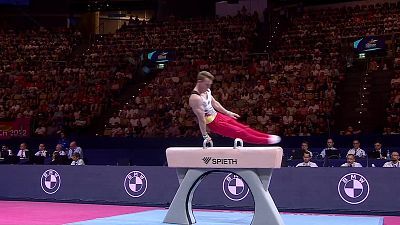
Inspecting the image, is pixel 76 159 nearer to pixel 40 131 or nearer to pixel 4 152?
pixel 4 152

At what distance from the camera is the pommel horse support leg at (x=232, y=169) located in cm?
823

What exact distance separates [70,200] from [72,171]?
2.21 feet

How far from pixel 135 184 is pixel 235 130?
5.13 m

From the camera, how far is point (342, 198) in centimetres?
1097

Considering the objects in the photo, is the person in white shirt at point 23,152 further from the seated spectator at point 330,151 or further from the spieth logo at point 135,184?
the seated spectator at point 330,151

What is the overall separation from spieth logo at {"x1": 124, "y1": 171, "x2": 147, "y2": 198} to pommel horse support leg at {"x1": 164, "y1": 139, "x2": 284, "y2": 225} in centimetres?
361

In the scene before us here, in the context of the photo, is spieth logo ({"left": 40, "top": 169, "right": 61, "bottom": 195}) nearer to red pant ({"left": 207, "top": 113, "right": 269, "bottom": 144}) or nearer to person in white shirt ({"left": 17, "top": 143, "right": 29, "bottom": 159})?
person in white shirt ({"left": 17, "top": 143, "right": 29, "bottom": 159})

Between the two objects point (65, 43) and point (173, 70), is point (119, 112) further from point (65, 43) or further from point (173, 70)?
point (65, 43)

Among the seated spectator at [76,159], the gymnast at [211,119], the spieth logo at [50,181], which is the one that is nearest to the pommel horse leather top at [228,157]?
the gymnast at [211,119]

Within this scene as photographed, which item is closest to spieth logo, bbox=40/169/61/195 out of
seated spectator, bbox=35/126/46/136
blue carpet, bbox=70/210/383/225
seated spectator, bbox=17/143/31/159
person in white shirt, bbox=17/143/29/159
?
seated spectator, bbox=17/143/31/159

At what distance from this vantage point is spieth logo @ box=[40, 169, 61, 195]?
536 inches

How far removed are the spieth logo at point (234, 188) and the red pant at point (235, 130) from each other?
3.53 m

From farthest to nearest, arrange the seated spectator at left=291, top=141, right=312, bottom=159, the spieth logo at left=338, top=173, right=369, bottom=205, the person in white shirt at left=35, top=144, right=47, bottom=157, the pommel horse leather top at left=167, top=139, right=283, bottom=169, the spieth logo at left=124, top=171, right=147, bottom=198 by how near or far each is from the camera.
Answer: the person in white shirt at left=35, top=144, right=47, bottom=157
the seated spectator at left=291, top=141, right=312, bottom=159
the spieth logo at left=124, top=171, right=147, bottom=198
the spieth logo at left=338, top=173, right=369, bottom=205
the pommel horse leather top at left=167, top=139, right=283, bottom=169

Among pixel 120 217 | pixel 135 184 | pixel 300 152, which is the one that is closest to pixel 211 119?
pixel 120 217
